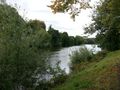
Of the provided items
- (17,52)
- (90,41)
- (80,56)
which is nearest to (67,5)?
(17,52)

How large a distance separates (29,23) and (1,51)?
2.94 meters

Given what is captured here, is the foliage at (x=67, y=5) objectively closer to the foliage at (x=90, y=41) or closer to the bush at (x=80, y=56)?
the bush at (x=80, y=56)

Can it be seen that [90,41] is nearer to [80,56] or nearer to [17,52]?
[80,56]

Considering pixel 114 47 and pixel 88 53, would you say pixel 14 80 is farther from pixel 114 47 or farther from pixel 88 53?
pixel 114 47

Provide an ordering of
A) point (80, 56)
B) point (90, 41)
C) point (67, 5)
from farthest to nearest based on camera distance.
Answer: point (90, 41) → point (80, 56) → point (67, 5)

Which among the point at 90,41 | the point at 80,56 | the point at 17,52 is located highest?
the point at 90,41

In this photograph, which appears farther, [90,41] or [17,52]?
[90,41]

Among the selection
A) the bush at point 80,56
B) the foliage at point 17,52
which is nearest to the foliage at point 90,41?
the bush at point 80,56

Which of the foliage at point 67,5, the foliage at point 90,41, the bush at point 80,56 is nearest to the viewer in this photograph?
the foliage at point 67,5

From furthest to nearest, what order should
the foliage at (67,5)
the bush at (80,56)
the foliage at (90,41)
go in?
the foliage at (90,41) → the bush at (80,56) → the foliage at (67,5)

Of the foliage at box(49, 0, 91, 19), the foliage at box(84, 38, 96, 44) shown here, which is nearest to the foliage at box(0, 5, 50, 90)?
the foliage at box(49, 0, 91, 19)

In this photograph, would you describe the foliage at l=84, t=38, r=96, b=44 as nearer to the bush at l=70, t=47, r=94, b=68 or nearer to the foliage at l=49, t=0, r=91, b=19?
the bush at l=70, t=47, r=94, b=68

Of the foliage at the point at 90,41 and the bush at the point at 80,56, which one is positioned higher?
the foliage at the point at 90,41

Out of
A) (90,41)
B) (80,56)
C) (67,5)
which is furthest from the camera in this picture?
(90,41)
